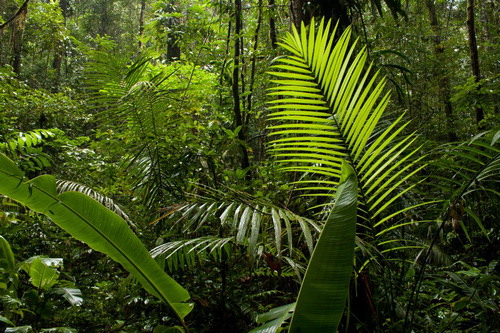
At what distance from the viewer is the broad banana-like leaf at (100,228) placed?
1.47 m

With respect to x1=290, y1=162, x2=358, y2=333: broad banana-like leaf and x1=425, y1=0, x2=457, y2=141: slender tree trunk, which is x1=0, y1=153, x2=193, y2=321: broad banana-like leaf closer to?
x1=290, y1=162, x2=358, y2=333: broad banana-like leaf

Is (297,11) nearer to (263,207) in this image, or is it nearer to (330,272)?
(263,207)

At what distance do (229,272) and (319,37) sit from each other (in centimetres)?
206

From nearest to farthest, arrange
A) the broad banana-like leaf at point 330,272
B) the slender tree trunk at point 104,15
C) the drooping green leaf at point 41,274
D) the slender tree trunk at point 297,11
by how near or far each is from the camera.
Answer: the broad banana-like leaf at point 330,272
the drooping green leaf at point 41,274
the slender tree trunk at point 297,11
the slender tree trunk at point 104,15

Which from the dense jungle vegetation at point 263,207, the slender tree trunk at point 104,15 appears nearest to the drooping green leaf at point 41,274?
the dense jungle vegetation at point 263,207

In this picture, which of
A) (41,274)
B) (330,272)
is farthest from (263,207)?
(41,274)

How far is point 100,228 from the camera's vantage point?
4.84 feet

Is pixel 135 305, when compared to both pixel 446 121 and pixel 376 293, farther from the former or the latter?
pixel 446 121

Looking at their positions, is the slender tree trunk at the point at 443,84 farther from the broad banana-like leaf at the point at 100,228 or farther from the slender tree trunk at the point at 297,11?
the broad banana-like leaf at the point at 100,228

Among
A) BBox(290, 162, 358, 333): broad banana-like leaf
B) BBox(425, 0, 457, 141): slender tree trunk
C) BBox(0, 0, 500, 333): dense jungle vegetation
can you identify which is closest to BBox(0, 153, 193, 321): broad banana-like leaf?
BBox(0, 0, 500, 333): dense jungle vegetation

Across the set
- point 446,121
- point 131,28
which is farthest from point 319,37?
point 131,28

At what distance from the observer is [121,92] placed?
3.24m

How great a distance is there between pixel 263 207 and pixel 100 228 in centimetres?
107

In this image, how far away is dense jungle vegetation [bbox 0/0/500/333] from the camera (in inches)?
59.9
